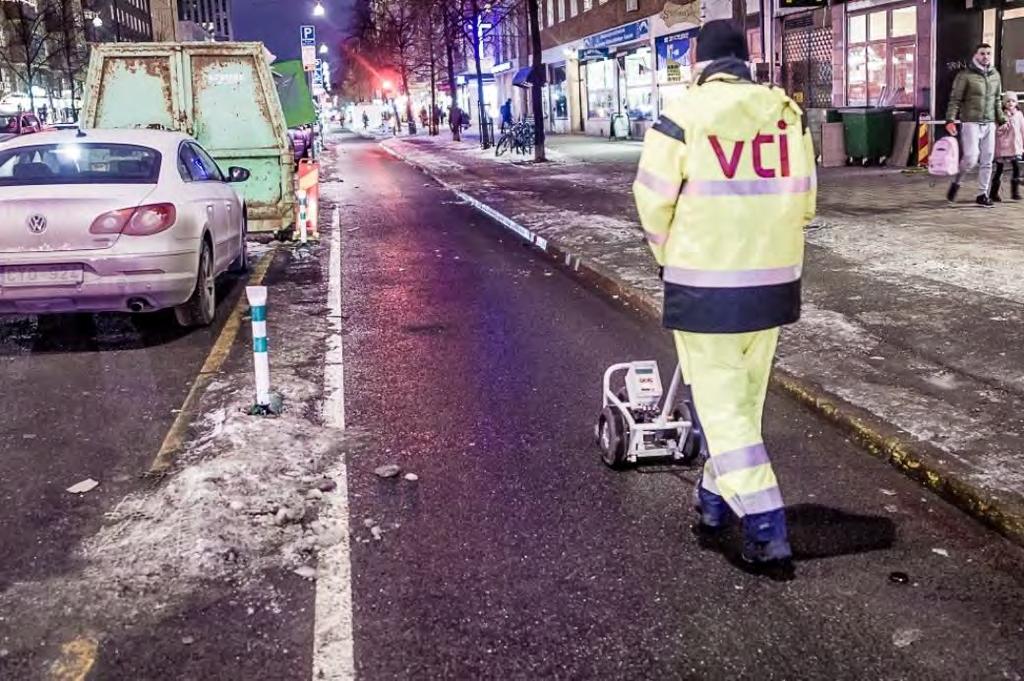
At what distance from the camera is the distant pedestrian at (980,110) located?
1323cm

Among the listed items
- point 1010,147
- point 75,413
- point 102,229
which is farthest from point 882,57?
point 75,413

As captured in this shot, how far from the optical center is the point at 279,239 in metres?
14.7

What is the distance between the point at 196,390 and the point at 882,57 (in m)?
19.4

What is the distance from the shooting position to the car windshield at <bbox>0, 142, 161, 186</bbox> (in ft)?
27.2

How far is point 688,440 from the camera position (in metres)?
5.12

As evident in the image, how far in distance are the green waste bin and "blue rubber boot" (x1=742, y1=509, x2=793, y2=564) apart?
18403 mm

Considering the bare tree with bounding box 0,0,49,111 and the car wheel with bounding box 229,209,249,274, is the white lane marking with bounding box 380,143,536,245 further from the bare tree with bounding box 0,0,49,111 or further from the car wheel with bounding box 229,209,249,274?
the bare tree with bounding box 0,0,49,111

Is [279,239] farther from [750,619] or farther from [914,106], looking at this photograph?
[914,106]

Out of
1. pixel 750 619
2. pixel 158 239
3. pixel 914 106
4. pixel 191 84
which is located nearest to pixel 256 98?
pixel 191 84

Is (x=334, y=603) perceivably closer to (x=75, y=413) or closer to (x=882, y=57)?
(x=75, y=413)

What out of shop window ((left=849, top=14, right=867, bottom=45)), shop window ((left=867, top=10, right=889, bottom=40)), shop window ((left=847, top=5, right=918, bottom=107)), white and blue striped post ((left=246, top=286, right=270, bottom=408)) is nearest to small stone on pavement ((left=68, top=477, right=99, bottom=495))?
white and blue striped post ((left=246, top=286, right=270, bottom=408))

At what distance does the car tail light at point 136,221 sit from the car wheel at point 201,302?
2.01 ft

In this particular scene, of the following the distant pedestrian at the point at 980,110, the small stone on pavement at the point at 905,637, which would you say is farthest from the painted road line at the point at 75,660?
the distant pedestrian at the point at 980,110

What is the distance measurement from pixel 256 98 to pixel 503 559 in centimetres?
1039
